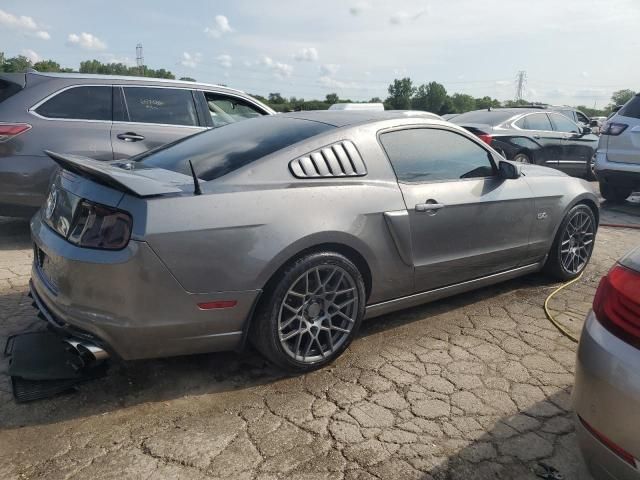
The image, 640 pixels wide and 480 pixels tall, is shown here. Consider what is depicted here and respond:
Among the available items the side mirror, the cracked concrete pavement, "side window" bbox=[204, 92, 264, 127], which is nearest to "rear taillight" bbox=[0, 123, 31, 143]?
"side window" bbox=[204, 92, 264, 127]

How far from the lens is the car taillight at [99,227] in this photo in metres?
2.49

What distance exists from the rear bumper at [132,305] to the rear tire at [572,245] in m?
2.83

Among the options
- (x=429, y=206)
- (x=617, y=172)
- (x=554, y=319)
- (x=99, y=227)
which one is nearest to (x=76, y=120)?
(x=99, y=227)

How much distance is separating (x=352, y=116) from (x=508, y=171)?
4.04 feet

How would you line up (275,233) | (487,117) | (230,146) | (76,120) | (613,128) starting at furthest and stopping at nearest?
1. (487,117)
2. (613,128)
3. (76,120)
4. (230,146)
5. (275,233)

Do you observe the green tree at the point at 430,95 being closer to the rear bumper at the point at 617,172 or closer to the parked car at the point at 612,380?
the rear bumper at the point at 617,172

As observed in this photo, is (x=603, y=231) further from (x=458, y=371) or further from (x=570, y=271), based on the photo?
(x=458, y=371)

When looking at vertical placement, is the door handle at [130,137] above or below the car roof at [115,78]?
below

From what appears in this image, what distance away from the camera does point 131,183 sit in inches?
100

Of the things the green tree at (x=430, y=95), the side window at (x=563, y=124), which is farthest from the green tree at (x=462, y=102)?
the side window at (x=563, y=124)

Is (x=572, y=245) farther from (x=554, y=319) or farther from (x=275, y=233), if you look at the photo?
(x=275, y=233)

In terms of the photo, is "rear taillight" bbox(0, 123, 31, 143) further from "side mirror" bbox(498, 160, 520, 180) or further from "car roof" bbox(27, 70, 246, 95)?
"side mirror" bbox(498, 160, 520, 180)

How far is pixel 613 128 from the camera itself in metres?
7.74

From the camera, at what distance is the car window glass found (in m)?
9.84
